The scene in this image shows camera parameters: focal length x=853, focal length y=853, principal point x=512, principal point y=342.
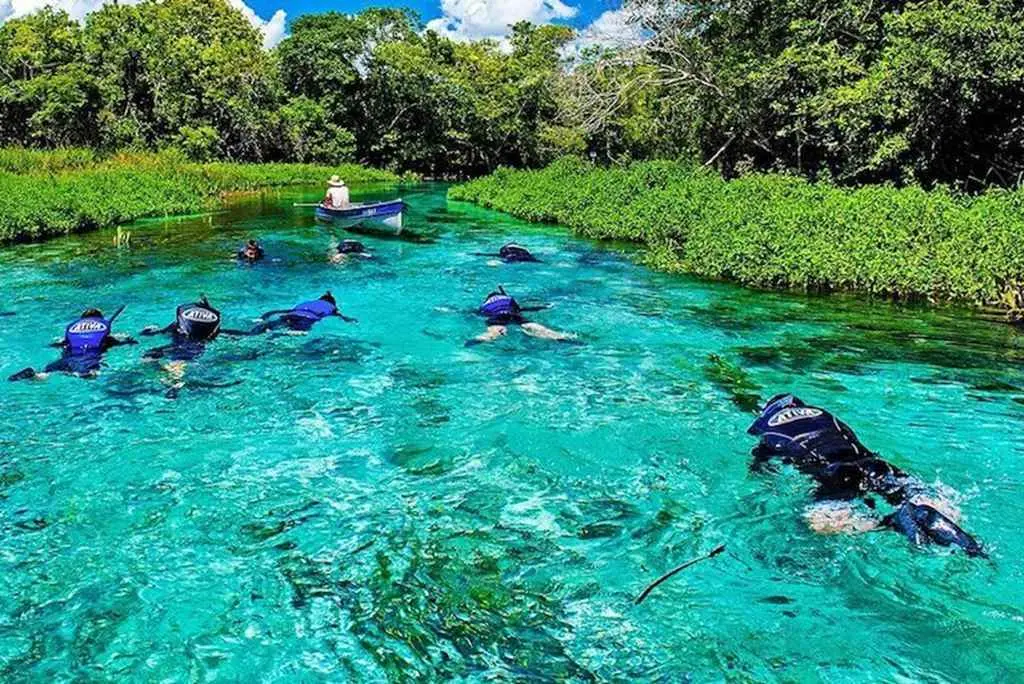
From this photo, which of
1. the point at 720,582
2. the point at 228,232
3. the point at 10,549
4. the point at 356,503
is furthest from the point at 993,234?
the point at 228,232

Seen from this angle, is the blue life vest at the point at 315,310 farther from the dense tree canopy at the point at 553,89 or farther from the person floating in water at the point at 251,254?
the dense tree canopy at the point at 553,89

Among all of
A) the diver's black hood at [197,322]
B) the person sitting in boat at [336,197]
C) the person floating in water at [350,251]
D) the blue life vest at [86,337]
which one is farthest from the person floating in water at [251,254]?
the blue life vest at [86,337]

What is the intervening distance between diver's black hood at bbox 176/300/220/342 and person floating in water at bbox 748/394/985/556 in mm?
7755

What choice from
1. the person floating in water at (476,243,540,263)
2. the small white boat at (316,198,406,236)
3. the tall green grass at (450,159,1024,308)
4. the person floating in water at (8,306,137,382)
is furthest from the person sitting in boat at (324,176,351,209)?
the person floating in water at (8,306,137,382)

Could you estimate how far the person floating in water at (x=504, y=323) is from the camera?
1253 centimetres

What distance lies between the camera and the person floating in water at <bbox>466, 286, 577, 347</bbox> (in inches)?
493

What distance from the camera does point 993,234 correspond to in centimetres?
1417

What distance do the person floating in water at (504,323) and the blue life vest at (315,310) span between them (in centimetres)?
243

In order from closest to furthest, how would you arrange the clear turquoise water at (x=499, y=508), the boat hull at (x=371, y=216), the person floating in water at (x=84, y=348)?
the clear turquoise water at (x=499, y=508)
the person floating in water at (x=84, y=348)
the boat hull at (x=371, y=216)

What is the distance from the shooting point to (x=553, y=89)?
131 feet

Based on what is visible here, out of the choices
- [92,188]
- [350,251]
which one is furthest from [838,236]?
[92,188]

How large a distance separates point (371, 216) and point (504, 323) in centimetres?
1189

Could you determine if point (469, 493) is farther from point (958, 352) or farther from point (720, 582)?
point (958, 352)

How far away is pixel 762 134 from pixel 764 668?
26.1 meters
